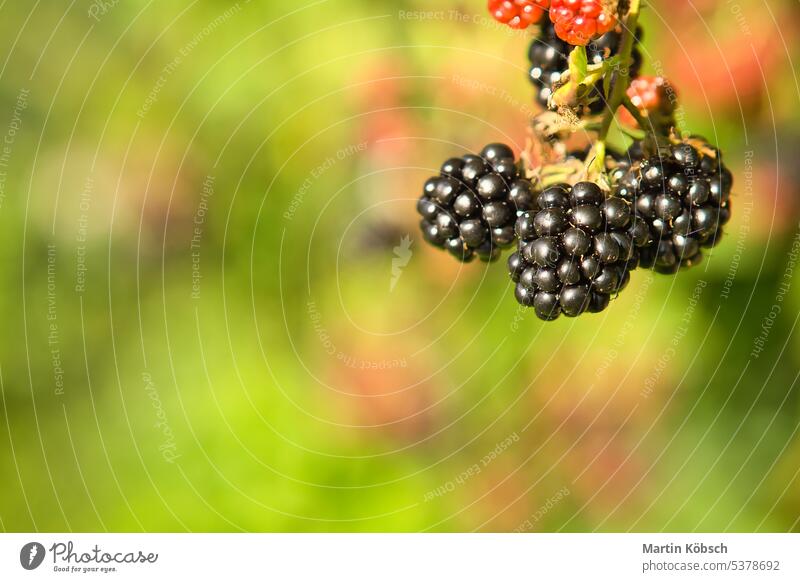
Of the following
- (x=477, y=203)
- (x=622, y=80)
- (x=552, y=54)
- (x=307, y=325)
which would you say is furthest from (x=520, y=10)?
(x=307, y=325)

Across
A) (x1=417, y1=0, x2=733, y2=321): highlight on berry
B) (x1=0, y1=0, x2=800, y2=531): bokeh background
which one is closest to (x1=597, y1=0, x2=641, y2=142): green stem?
(x1=417, y1=0, x2=733, y2=321): highlight on berry

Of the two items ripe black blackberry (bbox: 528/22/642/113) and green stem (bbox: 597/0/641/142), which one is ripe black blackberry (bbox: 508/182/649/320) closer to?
green stem (bbox: 597/0/641/142)

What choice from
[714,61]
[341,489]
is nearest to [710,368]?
[714,61]

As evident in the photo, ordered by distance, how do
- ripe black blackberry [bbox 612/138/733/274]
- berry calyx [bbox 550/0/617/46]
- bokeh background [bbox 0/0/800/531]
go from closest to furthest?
berry calyx [bbox 550/0/617/46] → ripe black blackberry [bbox 612/138/733/274] → bokeh background [bbox 0/0/800/531]

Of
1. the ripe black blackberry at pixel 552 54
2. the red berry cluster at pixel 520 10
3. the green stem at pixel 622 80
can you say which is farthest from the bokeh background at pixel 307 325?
the green stem at pixel 622 80

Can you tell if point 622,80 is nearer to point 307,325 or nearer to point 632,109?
point 632,109
